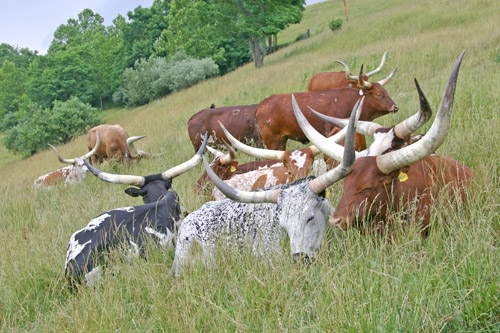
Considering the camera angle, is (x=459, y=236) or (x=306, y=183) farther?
(x=306, y=183)

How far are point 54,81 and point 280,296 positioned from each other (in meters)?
49.8

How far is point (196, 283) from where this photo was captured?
2.98 metres

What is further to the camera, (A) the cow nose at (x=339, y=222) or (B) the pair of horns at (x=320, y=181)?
(A) the cow nose at (x=339, y=222)

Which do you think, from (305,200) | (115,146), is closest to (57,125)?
(115,146)

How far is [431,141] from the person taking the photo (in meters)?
2.72

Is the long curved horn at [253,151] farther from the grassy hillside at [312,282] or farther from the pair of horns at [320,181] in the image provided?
the pair of horns at [320,181]

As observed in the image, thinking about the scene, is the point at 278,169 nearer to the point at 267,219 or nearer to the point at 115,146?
the point at 267,219

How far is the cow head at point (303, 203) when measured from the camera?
296 cm

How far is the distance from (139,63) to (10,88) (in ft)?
95.7

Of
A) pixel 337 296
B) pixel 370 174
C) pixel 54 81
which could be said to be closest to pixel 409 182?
pixel 370 174

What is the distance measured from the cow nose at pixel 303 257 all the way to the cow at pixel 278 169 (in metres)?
1.81

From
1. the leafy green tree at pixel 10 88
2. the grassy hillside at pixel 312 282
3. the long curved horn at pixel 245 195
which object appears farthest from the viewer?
the leafy green tree at pixel 10 88

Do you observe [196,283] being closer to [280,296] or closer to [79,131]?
[280,296]

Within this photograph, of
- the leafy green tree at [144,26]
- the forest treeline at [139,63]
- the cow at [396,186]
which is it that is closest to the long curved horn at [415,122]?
the cow at [396,186]
